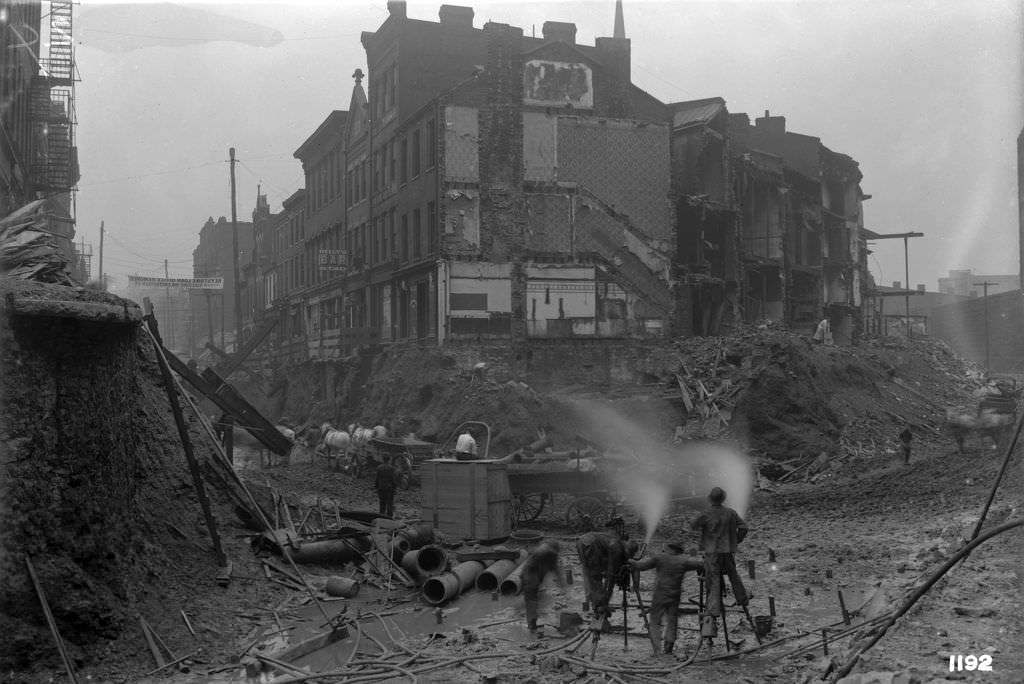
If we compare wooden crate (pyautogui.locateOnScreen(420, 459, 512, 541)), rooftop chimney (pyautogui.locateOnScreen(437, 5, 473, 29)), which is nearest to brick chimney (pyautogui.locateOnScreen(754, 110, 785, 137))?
rooftop chimney (pyautogui.locateOnScreen(437, 5, 473, 29))

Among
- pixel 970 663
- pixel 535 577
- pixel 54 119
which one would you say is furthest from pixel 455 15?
pixel 970 663

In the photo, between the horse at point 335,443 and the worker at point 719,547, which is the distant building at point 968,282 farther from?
the worker at point 719,547

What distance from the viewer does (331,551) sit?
50.9ft

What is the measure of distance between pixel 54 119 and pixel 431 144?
1417 centimetres

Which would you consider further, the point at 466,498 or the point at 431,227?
the point at 431,227

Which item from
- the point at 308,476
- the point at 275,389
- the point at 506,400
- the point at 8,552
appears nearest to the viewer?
the point at 8,552

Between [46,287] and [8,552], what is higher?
[46,287]

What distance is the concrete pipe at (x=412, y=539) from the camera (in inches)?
623

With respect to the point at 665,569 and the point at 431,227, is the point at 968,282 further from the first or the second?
the point at 665,569

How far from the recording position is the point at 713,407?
3102cm

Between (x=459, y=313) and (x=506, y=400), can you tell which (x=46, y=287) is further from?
(x=459, y=313)

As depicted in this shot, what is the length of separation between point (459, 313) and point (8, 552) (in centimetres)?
2888

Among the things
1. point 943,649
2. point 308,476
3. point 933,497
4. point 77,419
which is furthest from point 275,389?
point 943,649

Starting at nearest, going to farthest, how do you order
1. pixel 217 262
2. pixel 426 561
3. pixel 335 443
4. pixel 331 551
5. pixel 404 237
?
pixel 426 561
pixel 331 551
pixel 335 443
pixel 404 237
pixel 217 262
